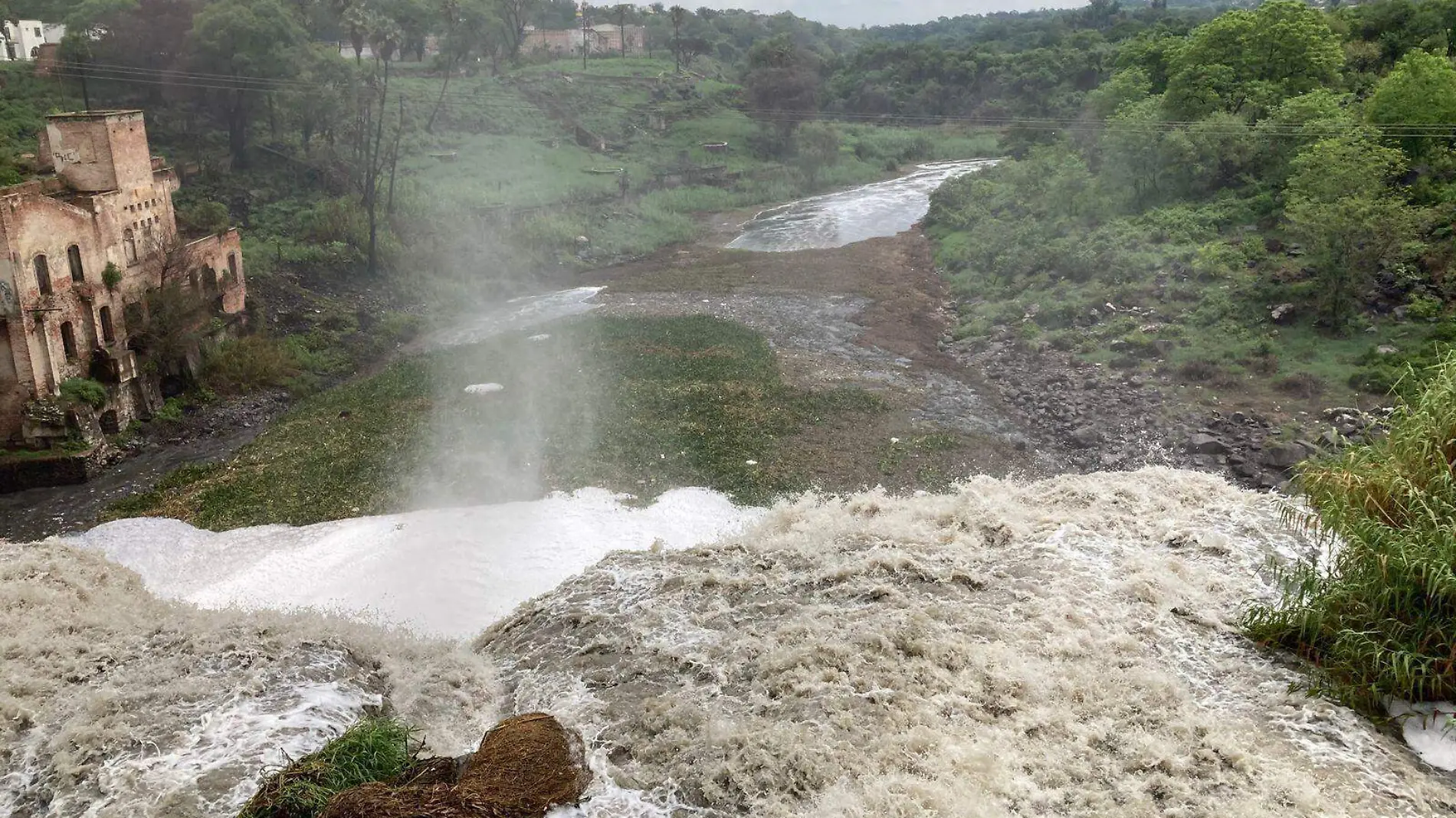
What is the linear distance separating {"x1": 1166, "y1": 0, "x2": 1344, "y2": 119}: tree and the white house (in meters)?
58.6

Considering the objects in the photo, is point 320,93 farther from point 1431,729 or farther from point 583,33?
point 583,33

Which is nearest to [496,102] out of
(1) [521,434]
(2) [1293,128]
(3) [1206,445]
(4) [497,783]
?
(1) [521,434]

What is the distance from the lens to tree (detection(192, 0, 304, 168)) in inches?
1768

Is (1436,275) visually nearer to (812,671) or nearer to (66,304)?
(812,671)

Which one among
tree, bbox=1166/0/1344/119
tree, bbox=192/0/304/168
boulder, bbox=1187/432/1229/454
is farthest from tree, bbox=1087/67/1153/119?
tree, bbox=192/0/304/168

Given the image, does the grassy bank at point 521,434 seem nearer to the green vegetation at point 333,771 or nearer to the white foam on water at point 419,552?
the white foam on water at point 419,552

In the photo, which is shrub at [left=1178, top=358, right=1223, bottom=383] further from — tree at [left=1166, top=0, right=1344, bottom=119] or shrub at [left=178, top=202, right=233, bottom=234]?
shrub at [left=178, top=202, right=233, bottom=234]

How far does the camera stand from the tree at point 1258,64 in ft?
142

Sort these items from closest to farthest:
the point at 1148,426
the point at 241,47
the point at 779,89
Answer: the point at 1148,426 < the point at 241,47 < the point at 779,89

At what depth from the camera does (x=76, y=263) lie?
2483 cm

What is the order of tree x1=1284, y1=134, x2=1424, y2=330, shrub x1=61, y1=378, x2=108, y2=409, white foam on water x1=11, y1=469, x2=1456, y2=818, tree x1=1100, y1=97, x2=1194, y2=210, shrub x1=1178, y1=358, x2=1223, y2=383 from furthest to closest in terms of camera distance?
tree x1=1100, y1=97, x2=1194, y2=210, tree x1=1284, y1=134, x2=1424, y2=330, shrub x1=1178, y1=358, x2=1223, y2=383, shrub x1=61, y1=378, x2=108, y2=409, white foam on water x1=11, y1=469, x2=1456, y2=818

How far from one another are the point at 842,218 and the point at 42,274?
1792 inches

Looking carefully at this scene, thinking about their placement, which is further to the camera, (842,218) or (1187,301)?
(842,218)

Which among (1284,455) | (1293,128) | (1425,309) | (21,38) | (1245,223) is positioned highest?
(21,38)
